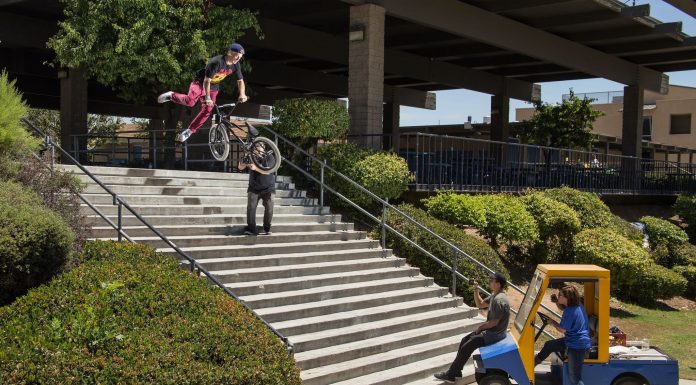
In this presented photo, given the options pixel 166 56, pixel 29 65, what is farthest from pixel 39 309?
pixel 29 65

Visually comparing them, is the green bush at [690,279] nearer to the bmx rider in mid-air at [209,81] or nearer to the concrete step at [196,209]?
the concrete step at [196,209]

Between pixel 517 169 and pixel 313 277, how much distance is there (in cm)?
979

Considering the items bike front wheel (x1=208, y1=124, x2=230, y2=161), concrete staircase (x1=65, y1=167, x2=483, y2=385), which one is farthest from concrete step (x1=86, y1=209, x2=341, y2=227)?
bike front wheel (x1=208, y1=124, x2=230, y2=161)

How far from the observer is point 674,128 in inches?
1887

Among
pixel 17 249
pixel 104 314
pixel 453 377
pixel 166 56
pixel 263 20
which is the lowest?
pixel 453 377

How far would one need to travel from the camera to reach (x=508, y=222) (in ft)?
48.1

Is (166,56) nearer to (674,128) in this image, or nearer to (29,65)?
(29,65)

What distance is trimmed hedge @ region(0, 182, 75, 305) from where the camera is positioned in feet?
21.8

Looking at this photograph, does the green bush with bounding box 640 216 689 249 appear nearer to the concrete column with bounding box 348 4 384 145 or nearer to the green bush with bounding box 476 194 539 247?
the green bush with bounding box 476 194 539 247

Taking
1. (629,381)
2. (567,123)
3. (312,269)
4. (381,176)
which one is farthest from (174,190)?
(567,123)

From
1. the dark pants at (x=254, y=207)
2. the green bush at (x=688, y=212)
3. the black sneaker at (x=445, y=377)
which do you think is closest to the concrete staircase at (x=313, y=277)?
the dark pants at (x=254, y=207)

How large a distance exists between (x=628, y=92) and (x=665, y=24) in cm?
637

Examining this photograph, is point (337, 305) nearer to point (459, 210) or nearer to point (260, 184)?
point (260, 184)

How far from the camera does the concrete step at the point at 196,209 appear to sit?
1028 cm
